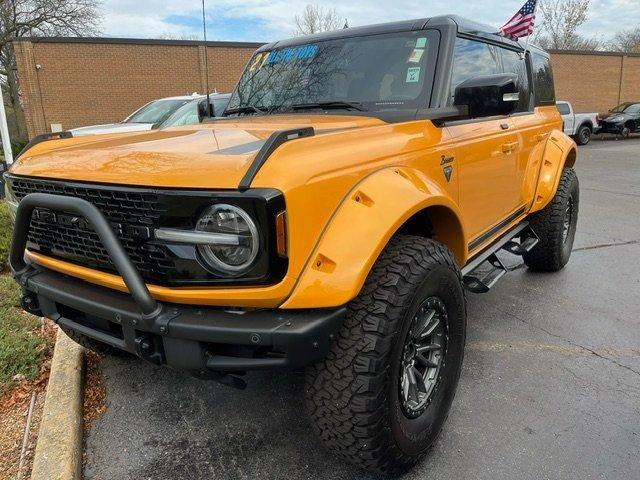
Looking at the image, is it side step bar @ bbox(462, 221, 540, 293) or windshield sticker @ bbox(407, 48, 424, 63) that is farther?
side step bar @ bbox(462, 221, 540, 293)

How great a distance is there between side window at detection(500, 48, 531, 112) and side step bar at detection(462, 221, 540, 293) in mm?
971

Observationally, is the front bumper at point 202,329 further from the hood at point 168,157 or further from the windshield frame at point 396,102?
the windshield frame at point 396,102

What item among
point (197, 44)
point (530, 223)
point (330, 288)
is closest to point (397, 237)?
point (330, 288)

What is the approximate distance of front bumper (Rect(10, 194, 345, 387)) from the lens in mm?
1758

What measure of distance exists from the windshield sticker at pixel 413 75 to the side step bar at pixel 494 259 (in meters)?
1.14

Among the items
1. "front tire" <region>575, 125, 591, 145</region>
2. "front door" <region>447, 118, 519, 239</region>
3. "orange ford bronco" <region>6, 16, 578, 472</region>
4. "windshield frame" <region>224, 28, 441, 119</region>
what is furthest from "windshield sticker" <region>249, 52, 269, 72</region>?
"front tire" <region>575, 125, 591, 145</region>

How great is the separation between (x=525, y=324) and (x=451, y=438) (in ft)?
5.27

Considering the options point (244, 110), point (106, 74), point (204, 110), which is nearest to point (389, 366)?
point (244, 110)

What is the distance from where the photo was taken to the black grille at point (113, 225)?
1867 millimetres

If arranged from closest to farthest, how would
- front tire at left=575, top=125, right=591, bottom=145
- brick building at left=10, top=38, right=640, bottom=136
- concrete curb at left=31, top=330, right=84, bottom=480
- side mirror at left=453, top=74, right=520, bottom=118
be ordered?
1. concrete curb at left=31, top=330, right=84, bottom=480
2. side mirror at left=453, top=74, right=520, bottom=118
3. brick building at left=10, top=38, right=640, bottom=136
4. front tire at left=575, top=125, right=591, bottom=145

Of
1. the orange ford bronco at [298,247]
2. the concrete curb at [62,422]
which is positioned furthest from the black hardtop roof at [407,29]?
the concrete curb at [62,422]

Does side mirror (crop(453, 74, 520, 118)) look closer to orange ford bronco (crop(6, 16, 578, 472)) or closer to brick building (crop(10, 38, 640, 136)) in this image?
orange ford bronco (crop(6, 16, 578, 472))

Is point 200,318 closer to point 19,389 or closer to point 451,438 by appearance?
point 451,438

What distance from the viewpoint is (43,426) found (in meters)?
2.49
